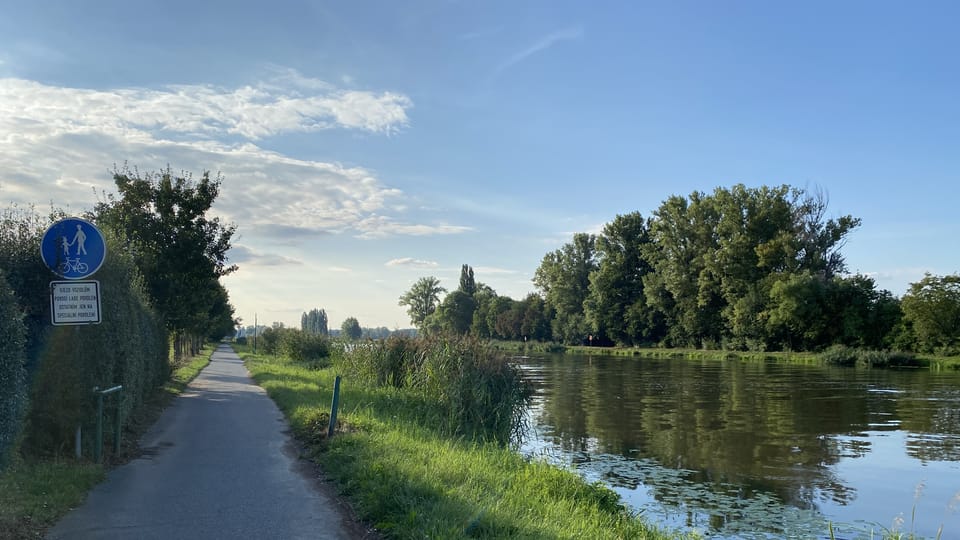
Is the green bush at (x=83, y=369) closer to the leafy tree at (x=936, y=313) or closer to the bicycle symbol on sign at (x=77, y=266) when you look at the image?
the bicycle symbol on sign at (x=77, y=266)

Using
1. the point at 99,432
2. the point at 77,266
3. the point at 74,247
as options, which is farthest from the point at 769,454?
the point at 74,247

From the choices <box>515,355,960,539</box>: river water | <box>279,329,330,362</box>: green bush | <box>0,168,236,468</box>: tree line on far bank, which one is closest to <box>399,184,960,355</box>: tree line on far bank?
<box>279,329,330,362</box>: green bush

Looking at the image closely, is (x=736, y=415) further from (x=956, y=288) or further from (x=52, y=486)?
(x=956, y=288)

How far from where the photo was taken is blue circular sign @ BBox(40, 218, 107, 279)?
28.9 feet

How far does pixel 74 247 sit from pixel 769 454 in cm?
1409

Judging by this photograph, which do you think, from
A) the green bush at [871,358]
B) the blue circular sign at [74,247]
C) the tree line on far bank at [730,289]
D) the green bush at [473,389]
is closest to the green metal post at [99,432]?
the blue circular sign at [74,247]

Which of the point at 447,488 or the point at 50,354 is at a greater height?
the point at 50,354

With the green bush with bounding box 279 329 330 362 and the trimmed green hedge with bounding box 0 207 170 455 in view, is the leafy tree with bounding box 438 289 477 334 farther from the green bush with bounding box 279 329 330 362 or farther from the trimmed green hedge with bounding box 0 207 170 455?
the trimmed green hedge with bounding box 0 207 170 455

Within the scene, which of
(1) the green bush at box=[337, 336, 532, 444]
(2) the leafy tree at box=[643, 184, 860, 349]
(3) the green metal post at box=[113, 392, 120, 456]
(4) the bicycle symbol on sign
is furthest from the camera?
(2) the leafy tree at box=[643, 184, 860, 349]

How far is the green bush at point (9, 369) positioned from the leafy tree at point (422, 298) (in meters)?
150

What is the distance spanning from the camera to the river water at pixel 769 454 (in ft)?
35.9

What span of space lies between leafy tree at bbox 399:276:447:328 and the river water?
12806cm

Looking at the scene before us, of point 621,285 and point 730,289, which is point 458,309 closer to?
point 621,285

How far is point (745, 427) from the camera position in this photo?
19.6 metres
